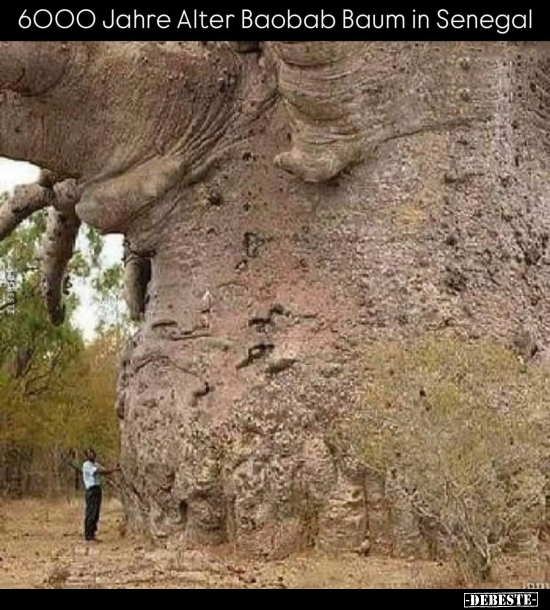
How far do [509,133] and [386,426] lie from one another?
7.87 feet

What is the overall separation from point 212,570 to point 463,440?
64.9 inches

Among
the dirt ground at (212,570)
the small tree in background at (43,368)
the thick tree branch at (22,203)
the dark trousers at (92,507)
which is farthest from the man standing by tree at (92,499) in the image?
the small tree in background at (43,368)

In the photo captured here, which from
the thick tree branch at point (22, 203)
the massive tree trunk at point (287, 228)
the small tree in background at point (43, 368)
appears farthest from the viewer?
the small tree in background at point (43, 368)

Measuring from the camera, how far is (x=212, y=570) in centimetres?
640

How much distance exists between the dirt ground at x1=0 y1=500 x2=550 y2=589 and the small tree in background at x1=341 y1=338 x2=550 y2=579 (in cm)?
19

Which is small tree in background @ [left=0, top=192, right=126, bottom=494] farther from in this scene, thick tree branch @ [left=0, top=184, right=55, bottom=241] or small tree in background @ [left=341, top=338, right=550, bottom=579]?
small tree in background @ [left=341, top=338, right=550, bottom=579]

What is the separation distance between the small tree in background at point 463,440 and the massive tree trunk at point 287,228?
0.45m

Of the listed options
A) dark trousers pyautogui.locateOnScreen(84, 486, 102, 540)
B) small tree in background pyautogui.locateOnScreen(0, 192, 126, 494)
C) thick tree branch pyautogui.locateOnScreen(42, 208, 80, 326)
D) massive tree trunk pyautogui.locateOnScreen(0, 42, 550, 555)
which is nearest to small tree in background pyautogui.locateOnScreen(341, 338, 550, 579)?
massive tree trunk pyautogui.locateOnScreen(0, 42, 550, 555)

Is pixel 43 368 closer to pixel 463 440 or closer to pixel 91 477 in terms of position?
pixel 91 477

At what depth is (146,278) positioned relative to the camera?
9.45 m

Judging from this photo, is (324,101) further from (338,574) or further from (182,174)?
(338,574)

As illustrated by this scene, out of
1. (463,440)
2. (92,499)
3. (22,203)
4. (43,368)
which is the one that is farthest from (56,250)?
(43,368)

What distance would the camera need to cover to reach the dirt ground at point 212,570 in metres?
5.91

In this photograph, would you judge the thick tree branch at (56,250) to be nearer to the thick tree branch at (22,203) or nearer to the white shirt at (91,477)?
the thick tree branch at (22,203)
